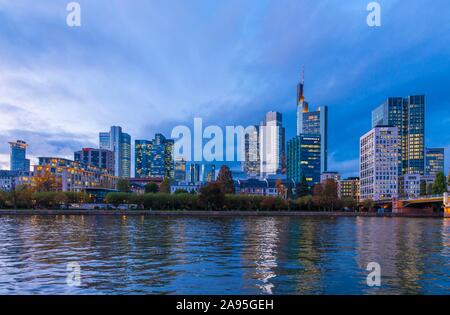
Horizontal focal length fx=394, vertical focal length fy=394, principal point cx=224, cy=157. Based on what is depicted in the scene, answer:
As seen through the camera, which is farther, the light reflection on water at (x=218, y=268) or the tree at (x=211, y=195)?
the tree at (x=211, y=195)

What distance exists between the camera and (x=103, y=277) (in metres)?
25.9

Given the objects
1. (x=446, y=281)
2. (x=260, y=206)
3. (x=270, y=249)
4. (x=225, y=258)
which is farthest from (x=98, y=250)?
(x=260, y=206)

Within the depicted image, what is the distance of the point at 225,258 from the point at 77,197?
16147 cm

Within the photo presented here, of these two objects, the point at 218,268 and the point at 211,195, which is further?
the point at 211,195

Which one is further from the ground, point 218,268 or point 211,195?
point 218,268

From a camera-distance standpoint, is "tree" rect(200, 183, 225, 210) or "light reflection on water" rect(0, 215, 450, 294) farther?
"tree" rect(200, 183, 225, 210)
